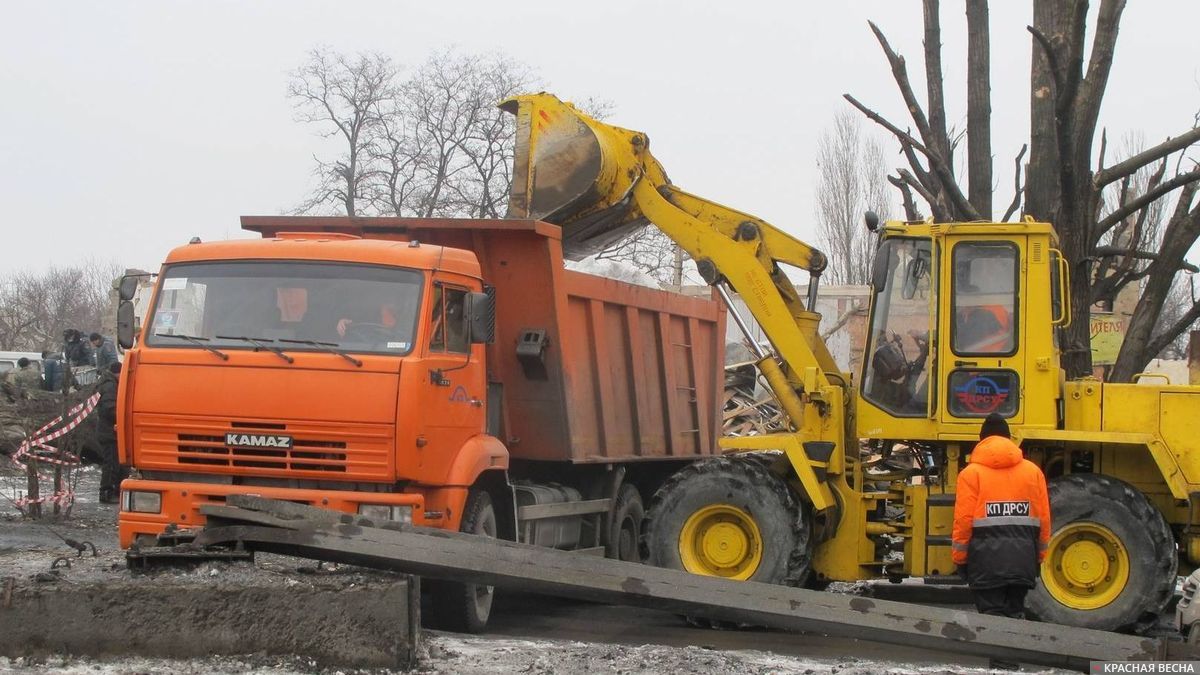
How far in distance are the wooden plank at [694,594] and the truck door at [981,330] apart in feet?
8.11

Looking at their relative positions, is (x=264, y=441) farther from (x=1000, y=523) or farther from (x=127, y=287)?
(x=1000, y=523)

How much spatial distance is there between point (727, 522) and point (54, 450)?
7.55 metres

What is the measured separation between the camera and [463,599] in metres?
9.41

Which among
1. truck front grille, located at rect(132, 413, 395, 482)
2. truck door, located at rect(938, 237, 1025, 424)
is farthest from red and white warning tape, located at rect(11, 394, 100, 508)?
truck door, located at rect(938, 237, 1025, 424)

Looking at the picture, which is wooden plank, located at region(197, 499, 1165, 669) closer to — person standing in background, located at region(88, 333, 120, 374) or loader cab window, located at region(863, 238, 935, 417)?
loader cab window, located at region(863, 238, 935, 417)

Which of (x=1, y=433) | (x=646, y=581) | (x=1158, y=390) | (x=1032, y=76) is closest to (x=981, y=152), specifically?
(x=1032, y=76)

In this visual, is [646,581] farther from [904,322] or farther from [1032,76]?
[1032,76]

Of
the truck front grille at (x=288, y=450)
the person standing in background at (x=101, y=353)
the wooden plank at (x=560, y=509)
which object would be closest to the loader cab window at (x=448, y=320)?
the truck front grille at (x=288, y=450)

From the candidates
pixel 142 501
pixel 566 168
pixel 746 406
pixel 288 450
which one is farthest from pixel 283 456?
pixel 746 406

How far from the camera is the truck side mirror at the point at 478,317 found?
955cm

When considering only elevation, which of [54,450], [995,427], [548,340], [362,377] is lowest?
[54,450]

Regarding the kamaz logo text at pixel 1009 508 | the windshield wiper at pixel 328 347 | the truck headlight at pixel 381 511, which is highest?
the windshield wiper at pixel 328 347

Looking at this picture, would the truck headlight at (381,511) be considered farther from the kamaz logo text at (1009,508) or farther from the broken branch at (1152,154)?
the broken branch at (1152,154)

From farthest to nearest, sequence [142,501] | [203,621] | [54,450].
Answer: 1. [54,450]
2. [142,501]
3. [203,621]
